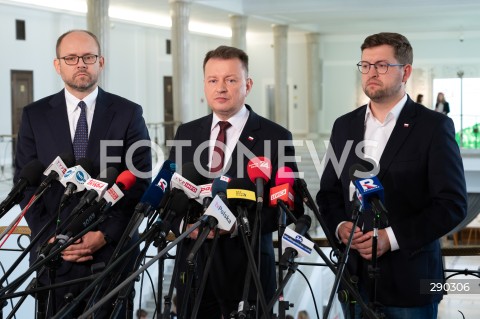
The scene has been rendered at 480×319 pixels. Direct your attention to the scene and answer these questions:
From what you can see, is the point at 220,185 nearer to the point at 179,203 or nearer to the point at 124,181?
the point at 179,203

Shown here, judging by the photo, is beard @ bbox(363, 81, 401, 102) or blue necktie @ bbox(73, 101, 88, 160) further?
blue necktie @ bbox(73, 101, 88, 160)

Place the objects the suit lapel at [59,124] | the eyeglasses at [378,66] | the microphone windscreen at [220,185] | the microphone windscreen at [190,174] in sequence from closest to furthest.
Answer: the microphone windscreen at [220,185]
the microphone windscreen at [190,174]
the eyeglasses at [378,66]
the suit lapel at [59,124]

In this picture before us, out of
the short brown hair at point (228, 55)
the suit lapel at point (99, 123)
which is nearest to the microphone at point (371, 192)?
the short brown hair at point (228, 55)

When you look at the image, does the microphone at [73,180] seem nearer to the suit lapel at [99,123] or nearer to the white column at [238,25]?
the suit lapel at [99,123]

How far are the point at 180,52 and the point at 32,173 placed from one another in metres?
14.8

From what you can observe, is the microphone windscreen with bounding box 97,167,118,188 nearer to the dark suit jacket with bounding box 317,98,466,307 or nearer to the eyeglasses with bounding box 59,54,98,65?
the eyeglasses with bounding box 59,54,98,65

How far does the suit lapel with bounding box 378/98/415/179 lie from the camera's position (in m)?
2.68

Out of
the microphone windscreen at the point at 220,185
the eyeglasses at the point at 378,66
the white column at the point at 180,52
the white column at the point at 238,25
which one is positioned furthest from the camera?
the white column at the point at 238,25

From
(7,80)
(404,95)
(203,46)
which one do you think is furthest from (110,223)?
(203,46)

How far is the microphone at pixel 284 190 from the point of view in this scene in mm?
2244

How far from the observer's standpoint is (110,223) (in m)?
2.91

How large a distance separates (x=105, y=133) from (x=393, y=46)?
4.17 feet

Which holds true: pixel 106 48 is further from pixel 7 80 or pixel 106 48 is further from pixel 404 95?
pixel 404 95

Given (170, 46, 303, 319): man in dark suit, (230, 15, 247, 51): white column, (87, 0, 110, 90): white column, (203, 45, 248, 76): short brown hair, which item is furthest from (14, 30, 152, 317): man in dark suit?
(230, 15, 247, 51): white column
